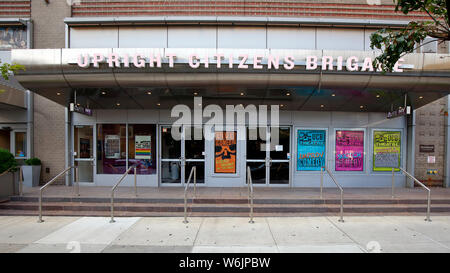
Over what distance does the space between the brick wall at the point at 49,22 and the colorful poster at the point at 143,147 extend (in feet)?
16.4

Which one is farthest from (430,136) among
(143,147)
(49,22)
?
(49,22)

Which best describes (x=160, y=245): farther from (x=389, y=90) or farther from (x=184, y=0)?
(x=184, y=0)

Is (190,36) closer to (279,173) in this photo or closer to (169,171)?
(169,171)

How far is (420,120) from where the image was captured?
29.7 ft

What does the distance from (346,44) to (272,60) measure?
173 inches

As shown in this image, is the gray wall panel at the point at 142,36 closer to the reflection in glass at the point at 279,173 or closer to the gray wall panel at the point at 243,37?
the gray wall panel at the point at 243,37

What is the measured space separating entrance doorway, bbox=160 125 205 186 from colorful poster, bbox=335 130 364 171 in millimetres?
5614

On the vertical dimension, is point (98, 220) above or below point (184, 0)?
below

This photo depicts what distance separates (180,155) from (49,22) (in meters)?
7.68

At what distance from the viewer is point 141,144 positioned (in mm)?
9062

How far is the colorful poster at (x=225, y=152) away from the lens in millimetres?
8953

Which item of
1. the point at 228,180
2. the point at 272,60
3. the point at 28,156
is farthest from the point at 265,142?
the point at 28,156

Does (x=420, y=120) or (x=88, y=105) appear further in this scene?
(x=420, y=120)
